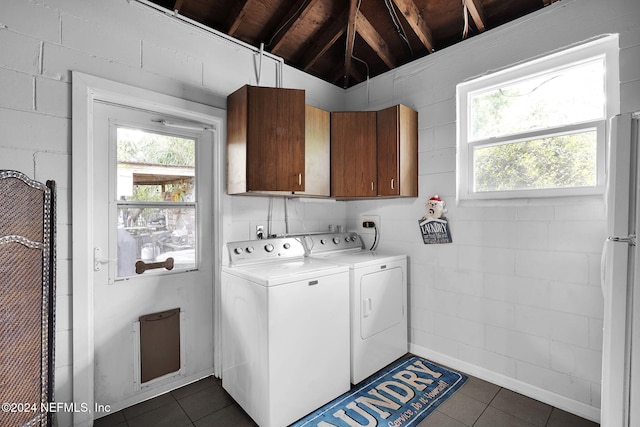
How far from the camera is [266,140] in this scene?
221 cm

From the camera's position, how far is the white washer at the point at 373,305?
2311 millimetres

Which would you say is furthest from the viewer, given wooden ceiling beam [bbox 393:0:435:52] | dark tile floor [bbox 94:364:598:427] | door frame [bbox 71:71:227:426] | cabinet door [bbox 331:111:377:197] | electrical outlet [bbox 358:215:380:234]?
electrical outlet [bbox 358:215:380:234]

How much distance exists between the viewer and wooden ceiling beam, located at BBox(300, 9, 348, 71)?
8.30ft

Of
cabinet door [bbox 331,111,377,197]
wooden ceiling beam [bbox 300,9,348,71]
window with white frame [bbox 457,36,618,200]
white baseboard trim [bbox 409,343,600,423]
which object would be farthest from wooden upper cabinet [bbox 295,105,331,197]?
white baseboard trim [bbox 409,343,600,423]

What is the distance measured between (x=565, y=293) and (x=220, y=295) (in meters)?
2.45

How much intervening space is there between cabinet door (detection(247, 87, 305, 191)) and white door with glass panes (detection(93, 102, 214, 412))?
489mm

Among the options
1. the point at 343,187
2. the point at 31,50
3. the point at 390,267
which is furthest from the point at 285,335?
the point at 31,50

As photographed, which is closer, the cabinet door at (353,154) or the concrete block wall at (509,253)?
the concrete block wall at (509,253)

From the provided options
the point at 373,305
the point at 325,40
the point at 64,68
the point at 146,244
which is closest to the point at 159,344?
the point at 146,244

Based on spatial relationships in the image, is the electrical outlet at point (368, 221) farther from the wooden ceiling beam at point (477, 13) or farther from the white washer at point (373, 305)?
the wooden ceiling beam at point (477, 13)

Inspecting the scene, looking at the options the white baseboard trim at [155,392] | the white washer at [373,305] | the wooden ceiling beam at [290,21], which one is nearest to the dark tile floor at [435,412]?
the white baseboard trim at [155,392]

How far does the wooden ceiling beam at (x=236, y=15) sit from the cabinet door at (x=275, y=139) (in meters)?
0.56

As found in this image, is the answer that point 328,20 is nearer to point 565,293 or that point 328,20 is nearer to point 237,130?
point 237,130

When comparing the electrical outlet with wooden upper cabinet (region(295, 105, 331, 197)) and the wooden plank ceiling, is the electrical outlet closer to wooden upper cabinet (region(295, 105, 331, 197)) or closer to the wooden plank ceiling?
wooden upper cabinet (region(295, 105, 331, 197))
